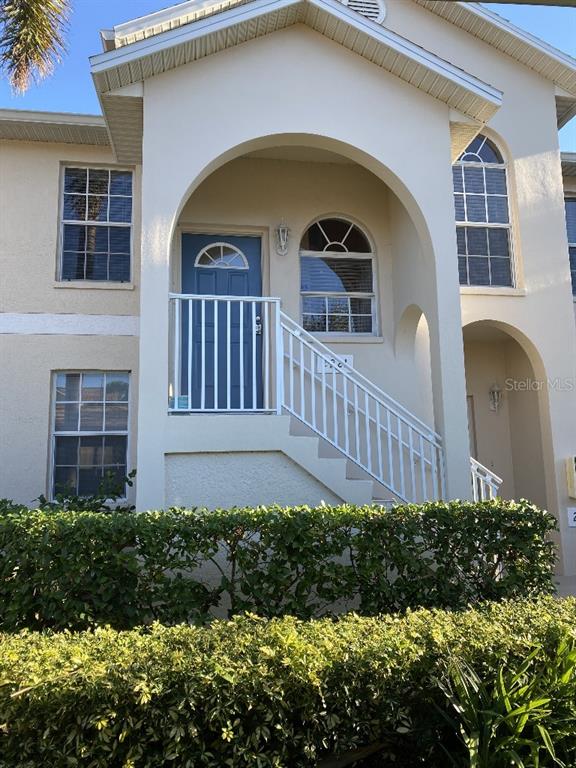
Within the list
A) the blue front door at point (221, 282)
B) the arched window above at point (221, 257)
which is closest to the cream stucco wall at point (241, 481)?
the blue front door at point (221, 282)

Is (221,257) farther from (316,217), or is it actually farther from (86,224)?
(86,224)

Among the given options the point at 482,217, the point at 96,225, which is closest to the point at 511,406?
the point at 482,217

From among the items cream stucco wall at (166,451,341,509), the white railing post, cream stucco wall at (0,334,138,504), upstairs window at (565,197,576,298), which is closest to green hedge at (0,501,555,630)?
cream stucco wall at (166,451,341,509)

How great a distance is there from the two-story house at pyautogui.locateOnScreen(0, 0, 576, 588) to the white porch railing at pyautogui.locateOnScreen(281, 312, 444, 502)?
54 millimetres

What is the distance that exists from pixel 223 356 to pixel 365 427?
2.26 metres

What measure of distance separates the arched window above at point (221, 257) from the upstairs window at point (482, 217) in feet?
10.8

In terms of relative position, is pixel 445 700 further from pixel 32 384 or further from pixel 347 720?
pixel 32 384

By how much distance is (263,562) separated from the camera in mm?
4848

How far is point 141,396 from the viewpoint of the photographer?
19.1 feet

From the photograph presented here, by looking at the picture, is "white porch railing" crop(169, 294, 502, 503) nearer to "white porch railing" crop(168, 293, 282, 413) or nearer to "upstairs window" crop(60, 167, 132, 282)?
"white porch railing" crop(168, 293, 282, 413)

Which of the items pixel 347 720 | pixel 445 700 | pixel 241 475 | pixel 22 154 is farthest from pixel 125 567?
pixel 22 154

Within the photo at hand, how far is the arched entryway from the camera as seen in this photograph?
9.58 metres

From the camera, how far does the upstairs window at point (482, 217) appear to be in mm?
9055

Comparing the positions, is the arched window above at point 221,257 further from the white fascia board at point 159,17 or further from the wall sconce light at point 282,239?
the white fascia board at point 159,17
